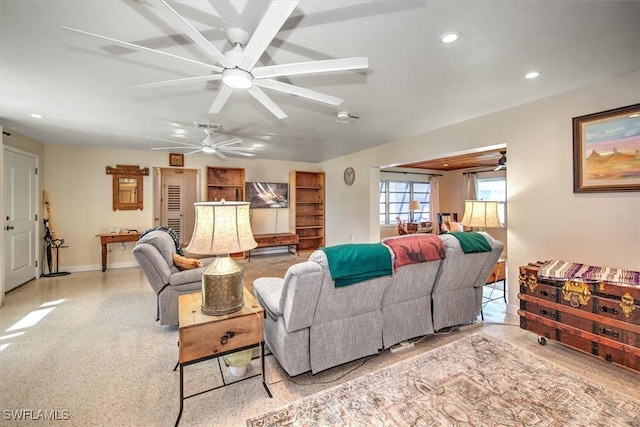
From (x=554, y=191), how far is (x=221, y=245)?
3.37m

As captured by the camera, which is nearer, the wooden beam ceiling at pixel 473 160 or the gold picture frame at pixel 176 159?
the wooden beam ceiling at pixel 473 160

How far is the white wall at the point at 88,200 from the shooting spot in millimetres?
5059

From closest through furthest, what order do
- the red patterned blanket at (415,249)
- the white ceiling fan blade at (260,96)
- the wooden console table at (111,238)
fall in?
the white ceiling fan blade at (260,96) → the red patterned blanket at (415,249) → the wooden console table at (111,238)

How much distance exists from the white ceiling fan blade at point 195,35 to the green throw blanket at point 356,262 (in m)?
1.38

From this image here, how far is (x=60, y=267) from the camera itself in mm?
5078

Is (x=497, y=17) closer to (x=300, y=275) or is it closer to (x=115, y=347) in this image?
(x=300, y=275)

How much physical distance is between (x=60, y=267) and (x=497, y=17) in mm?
7391

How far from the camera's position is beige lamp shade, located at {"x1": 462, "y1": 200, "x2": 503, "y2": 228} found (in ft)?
11.2

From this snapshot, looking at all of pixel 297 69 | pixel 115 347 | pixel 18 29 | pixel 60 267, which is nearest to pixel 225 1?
pixel 297 69

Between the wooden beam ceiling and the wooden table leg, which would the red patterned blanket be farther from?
the wooden table leg

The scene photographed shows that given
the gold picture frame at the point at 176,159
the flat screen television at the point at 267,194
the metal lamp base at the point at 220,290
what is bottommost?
the metal lamp base at the point at 220,290

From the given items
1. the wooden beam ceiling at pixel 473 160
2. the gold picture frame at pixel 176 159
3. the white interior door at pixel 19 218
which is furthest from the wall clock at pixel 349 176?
the white interior door at pixel 19 218

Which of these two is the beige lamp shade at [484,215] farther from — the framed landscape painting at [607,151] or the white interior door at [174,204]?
the white interior door at [174,204]

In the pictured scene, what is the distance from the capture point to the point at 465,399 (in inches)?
69.5
